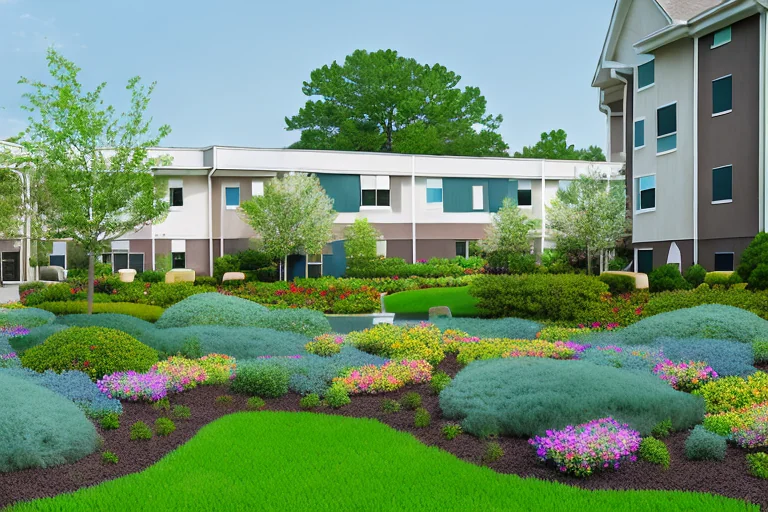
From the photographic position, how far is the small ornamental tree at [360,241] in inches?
1235

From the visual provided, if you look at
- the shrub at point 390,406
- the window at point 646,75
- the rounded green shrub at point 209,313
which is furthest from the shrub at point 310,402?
the window at point 646,75

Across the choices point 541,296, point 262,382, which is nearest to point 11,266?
point 541,296

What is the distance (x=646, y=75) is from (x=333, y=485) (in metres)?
23.5

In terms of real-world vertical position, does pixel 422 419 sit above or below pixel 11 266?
below

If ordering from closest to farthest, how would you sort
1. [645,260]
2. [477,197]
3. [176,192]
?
[645,260] → [176,192] → [477,197]

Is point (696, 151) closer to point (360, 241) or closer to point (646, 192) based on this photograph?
point (646, 192)

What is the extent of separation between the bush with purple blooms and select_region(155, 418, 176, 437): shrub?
12.5ft

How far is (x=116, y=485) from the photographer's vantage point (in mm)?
6145

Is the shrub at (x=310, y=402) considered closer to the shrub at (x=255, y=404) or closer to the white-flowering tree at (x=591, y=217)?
the shrub at (x=255, y=404)

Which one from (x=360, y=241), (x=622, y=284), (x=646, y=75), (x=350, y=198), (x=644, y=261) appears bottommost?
(x=622, y=284)

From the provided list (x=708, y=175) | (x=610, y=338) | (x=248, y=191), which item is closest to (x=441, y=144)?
(x=248, y=191)

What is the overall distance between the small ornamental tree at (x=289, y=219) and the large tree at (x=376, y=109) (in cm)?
2282

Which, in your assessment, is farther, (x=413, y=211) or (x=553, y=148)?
(x=553, y=148)

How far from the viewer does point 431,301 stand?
22.0 meters
